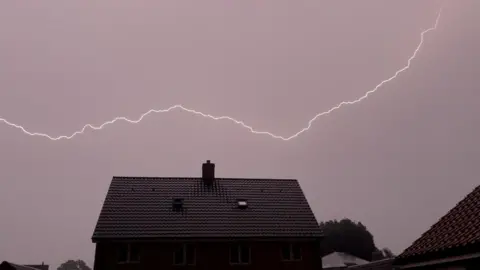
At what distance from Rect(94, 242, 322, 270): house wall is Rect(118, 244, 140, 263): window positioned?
27 centimetres

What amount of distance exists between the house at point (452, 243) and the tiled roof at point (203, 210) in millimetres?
13241

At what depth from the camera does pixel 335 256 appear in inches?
2021

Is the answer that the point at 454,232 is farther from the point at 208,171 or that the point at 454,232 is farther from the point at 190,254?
the point at 208,171

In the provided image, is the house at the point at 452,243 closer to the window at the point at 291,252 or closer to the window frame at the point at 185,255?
the window at the point at 291,252

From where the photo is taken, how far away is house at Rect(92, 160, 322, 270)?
84.6 ft

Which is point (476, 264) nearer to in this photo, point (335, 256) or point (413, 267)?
point (413, 267)

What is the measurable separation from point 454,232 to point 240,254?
16.2 metres

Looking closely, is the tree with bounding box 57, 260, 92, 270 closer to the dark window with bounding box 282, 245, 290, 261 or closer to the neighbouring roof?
the neighbouring roof

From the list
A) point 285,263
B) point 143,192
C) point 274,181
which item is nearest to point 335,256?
point 274,181

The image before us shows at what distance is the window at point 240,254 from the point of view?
87.9ft

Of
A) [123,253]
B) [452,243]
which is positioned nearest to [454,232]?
[452,243]

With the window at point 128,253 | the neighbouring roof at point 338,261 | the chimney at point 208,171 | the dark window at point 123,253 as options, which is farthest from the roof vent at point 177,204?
the neighbouring roof at point 338,261

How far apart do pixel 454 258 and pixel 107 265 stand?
64.8ft

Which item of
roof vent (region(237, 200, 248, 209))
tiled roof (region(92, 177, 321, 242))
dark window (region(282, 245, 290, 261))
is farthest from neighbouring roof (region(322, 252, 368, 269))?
roof vent (region(237, 200, 248, 209))
